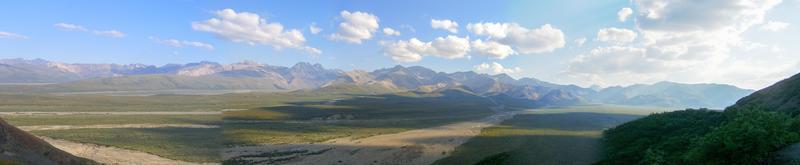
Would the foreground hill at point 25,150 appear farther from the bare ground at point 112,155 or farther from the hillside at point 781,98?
the hillside at point 781,98

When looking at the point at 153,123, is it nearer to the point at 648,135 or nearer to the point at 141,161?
the point at 141,161

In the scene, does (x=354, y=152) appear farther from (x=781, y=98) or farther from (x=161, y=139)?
(x=781, y=98)

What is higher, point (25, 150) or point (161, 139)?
point (25, 150)

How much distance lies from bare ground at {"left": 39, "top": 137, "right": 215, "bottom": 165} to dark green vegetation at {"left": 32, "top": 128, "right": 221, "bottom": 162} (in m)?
1.94

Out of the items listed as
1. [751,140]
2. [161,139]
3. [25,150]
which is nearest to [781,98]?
[751,140]

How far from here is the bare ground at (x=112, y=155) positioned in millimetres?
55875

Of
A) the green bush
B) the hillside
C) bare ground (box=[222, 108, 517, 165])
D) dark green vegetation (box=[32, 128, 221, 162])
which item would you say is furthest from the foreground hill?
the hillside

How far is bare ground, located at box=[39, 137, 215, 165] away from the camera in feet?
183

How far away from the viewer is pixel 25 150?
36.5 meters

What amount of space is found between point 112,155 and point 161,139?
65.8 ft

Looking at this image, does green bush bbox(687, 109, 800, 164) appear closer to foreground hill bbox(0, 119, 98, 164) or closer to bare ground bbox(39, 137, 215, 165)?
foreground hill bbox(0, 119, 98, 164)

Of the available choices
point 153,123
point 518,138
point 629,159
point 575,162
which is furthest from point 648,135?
point 153,123

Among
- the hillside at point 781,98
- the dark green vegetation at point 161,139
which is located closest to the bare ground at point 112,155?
the dark green vegetation at point 161,139

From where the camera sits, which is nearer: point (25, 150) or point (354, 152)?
point (25, 150)
